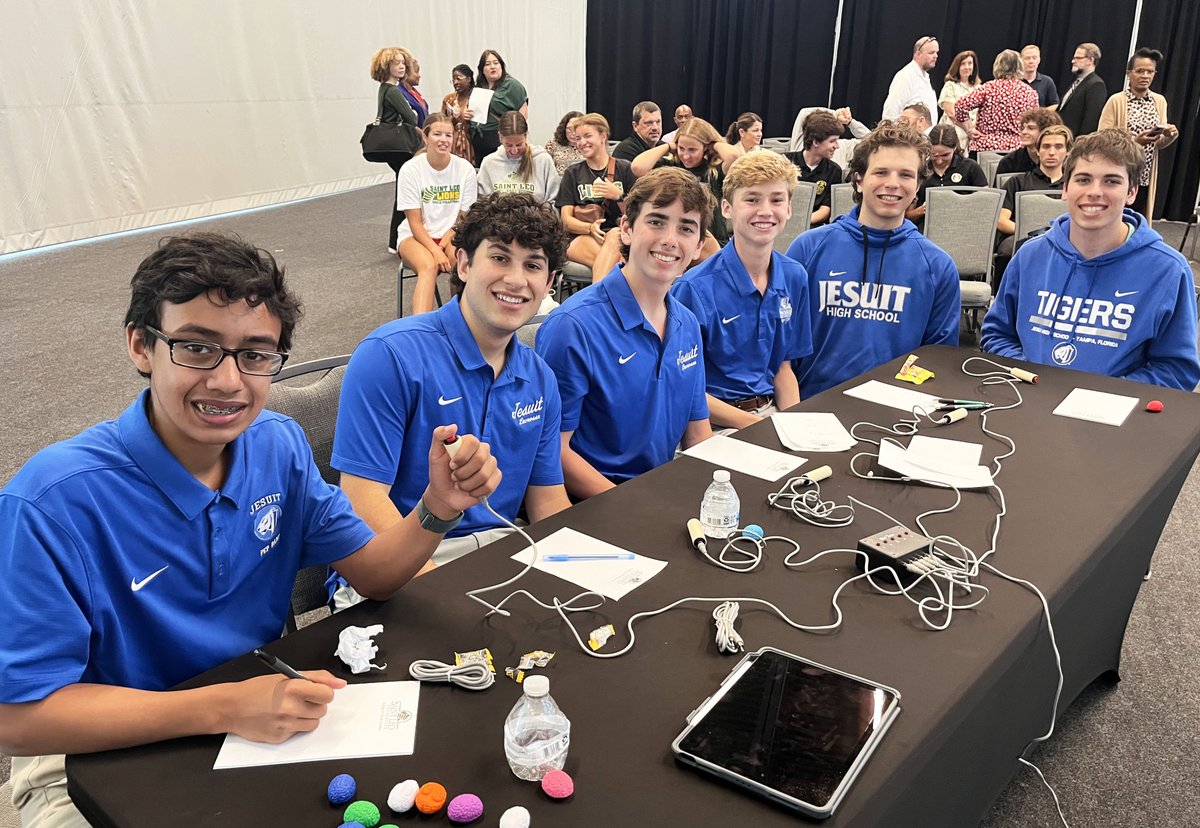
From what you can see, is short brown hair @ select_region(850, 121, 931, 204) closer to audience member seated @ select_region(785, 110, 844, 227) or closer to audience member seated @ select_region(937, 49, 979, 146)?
audience member seated @ select_region(785, 110, 844, 227)

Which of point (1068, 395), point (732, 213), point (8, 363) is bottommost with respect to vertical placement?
point (8, 363)

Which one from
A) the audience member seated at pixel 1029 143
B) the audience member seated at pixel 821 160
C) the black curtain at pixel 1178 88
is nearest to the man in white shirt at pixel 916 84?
the audience member seated at pixel 1029 143

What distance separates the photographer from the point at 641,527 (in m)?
1.58

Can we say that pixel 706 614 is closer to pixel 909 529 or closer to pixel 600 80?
pixel 909 529

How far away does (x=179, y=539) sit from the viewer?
1213mm

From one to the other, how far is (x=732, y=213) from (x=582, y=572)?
1.79 meters

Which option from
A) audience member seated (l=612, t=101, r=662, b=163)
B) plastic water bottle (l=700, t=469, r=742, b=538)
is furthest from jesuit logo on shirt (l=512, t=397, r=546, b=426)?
audience member seated (l=612, t=101, r=662, b=163)

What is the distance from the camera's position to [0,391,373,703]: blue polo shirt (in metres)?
1.04

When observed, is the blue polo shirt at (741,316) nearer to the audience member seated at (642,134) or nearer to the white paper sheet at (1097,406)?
the white paper sheet at (1097,406)

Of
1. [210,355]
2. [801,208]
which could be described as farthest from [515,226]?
[801,208]

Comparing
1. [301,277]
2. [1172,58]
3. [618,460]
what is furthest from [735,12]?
[618,460]

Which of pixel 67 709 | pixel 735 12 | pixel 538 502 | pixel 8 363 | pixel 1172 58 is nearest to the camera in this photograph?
pixel 67 709

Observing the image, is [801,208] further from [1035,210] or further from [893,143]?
[893,143]

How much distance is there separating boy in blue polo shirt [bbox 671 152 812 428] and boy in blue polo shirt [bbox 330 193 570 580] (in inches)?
34.2
